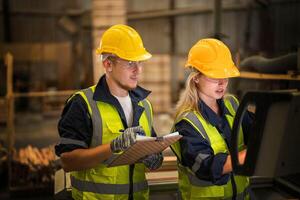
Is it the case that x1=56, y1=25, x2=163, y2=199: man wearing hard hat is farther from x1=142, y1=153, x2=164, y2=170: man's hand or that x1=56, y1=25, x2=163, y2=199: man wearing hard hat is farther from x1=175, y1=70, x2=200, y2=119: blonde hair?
x1=175, y1=70, x2=200, y2=119: blonde hair

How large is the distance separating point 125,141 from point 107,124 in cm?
31

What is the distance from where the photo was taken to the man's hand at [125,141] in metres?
1.84

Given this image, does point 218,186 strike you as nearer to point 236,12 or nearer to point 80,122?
point 80,122

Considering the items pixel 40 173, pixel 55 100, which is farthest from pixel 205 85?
pixel 55 100

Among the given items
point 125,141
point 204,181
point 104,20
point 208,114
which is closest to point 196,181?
point 204,181

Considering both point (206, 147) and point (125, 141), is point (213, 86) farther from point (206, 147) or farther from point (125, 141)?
point (125, 141)

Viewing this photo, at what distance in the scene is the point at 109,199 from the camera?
2.15 meters

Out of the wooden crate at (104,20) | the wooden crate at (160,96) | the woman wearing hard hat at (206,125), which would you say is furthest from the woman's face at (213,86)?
the wooden crate at (160,96)

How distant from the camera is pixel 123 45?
221 centimetres

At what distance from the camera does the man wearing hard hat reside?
6.79ft

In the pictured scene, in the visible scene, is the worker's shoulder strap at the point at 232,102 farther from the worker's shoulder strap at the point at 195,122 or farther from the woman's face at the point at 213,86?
the worker's shoulder strap at the point at 195,122

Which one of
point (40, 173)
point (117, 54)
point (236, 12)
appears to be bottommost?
point (40, 173)

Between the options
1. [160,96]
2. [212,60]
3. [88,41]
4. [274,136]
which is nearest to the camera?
[274,136]

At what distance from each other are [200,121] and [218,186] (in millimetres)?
373
